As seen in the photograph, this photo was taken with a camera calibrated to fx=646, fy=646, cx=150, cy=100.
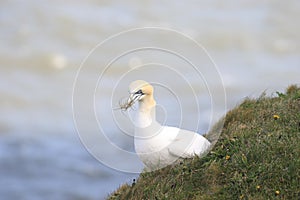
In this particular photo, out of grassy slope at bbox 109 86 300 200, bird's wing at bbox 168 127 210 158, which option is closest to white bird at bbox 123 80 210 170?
bird's wing at bbox 168 127 210 158

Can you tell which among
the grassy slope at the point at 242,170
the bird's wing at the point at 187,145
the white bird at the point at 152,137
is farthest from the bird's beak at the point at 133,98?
the grassy slope at the point at 242,170

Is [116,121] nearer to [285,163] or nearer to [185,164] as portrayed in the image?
[185,164]

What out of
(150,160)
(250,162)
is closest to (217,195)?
(250,162)

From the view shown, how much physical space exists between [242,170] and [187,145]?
89cm

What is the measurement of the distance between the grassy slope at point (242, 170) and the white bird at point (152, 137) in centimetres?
15

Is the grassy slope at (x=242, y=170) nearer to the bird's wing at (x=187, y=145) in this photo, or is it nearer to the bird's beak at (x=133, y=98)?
the bird's wing at (x=187, y=145)

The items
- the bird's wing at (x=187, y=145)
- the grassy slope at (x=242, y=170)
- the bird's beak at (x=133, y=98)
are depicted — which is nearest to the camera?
the grassy slope at (x=242, y=170)

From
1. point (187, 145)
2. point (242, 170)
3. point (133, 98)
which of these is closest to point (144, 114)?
point (133, 98)

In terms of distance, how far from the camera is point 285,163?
285 inches

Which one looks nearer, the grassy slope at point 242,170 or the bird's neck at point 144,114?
the grassy slope at point 242,170

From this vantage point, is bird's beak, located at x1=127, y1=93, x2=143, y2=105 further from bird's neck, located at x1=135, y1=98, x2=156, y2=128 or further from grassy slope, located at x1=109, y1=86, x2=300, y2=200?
grassy slope, located at x1=109, y1=86, x2=300, y2=200

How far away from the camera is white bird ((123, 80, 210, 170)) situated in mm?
7766

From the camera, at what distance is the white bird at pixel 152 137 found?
777 centimetres

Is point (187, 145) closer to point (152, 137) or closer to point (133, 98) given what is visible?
point (152, 137)
